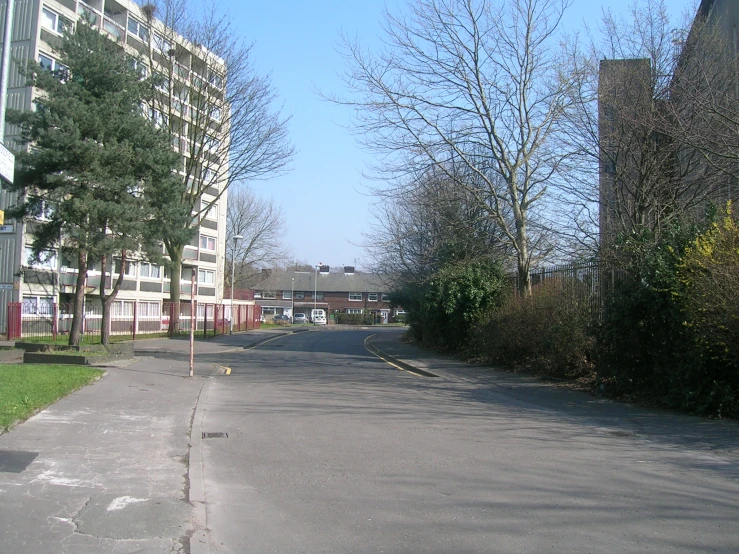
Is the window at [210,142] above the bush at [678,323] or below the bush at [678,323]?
above

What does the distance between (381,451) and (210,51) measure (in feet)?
91.5

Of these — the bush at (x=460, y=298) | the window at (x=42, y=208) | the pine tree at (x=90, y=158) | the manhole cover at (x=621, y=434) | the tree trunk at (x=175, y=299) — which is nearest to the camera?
the manhole cover at (x=621, y=434)

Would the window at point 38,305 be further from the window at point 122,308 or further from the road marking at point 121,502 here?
the road marking at point 121,502

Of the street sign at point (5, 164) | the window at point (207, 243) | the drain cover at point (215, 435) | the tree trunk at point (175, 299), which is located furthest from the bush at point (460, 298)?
the window at point (207, 243)

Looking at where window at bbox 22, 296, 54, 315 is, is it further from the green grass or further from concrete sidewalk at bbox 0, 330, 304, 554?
concrete sidewalk at bbox 0, 330, 304, 554

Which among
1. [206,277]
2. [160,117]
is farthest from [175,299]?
[206,277]

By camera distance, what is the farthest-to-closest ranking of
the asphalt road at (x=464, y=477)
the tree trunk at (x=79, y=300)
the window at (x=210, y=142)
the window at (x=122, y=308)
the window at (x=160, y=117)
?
the window at (x=122, y=308)
the window at (x=210, y=142)
the window at (x=160, y=117)
the tree trunk at (x=79, y=300)
the asphalt road at (x=464, y=477)

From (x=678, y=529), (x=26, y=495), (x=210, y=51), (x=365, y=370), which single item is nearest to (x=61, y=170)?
(x=365, y=370)

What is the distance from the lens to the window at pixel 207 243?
53750mm

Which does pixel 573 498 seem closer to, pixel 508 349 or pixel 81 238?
pixel 508 349

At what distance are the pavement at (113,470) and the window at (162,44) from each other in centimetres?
2223

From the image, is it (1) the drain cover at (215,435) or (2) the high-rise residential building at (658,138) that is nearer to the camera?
(1) the drain cover at (215,435)

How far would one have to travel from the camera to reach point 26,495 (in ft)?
19.4

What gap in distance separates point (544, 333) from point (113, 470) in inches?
504
